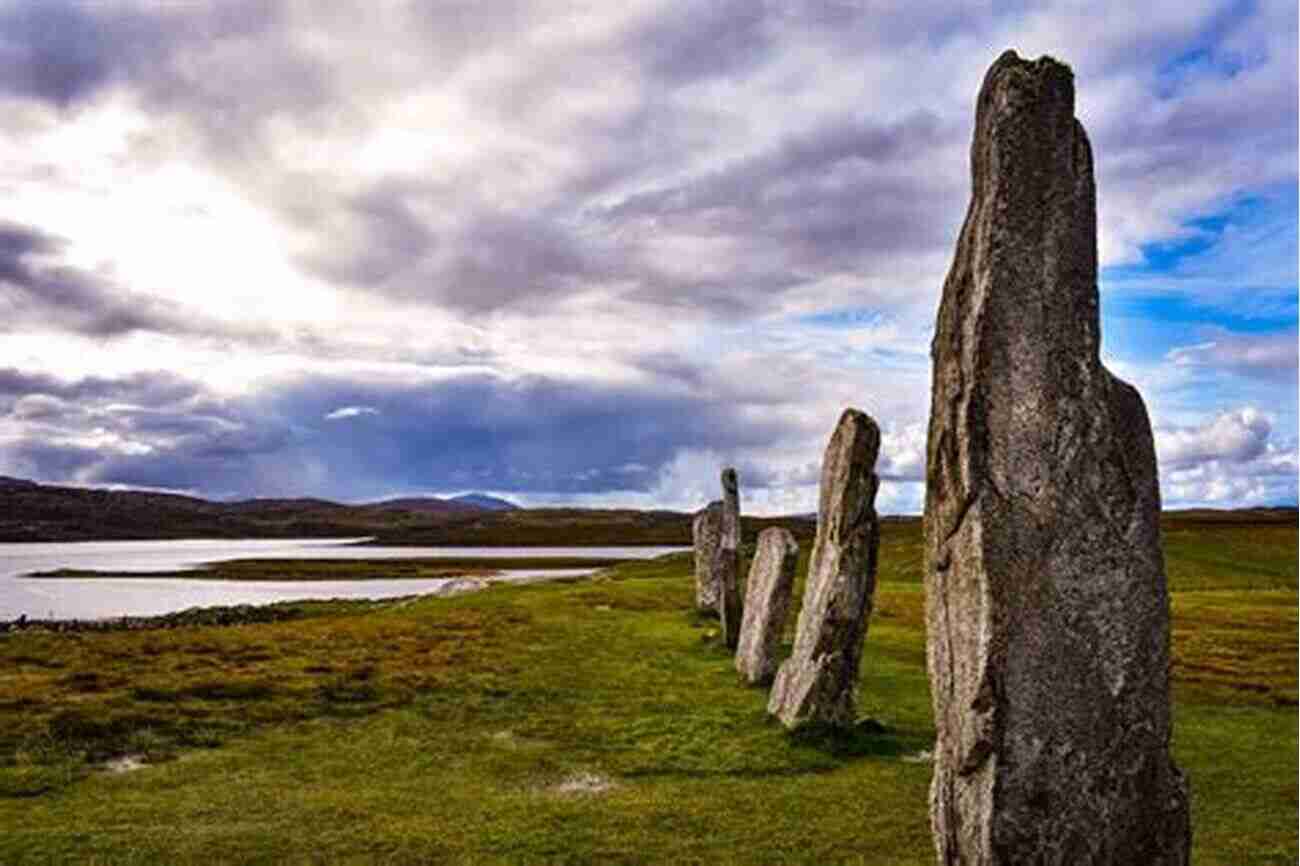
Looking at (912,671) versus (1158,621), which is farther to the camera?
(912,671)

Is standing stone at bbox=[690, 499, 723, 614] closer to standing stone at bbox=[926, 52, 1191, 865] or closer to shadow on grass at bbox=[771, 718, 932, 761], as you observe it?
shadow on grass at bbox=[771, 718, 932, 761]

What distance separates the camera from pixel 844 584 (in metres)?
24.1

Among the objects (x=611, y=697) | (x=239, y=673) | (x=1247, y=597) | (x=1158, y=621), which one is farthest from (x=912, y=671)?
(x=1247, y=597)

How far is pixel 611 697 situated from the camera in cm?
3125

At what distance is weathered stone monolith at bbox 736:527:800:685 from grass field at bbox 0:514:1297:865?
3.18 ft

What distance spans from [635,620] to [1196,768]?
30171 millimetres

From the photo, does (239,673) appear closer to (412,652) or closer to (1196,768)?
A: (412,652)

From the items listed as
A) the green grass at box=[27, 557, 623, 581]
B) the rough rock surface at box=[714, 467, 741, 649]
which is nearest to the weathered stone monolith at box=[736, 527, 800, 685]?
the rough rock surface at box=[714, 467, 741, 649]

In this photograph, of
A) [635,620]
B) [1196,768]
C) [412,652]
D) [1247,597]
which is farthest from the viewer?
[1247,597]

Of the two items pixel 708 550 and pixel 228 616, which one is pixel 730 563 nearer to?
pixel 708 550

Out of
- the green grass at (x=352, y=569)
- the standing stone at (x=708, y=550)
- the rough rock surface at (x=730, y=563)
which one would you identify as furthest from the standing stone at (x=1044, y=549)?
the green grass at (x=352, y=569)

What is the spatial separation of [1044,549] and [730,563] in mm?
28615

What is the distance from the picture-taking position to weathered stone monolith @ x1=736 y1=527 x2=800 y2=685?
3189 centimetres

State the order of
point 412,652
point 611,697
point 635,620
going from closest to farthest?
point 611,697 → point 412,652 → point 635,620
